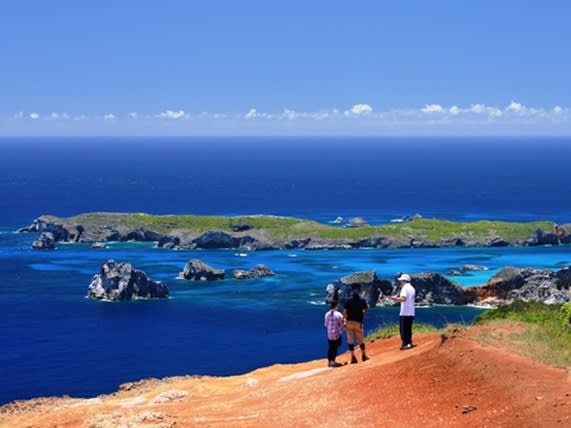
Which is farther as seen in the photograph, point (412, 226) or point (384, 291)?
point (412, 226)

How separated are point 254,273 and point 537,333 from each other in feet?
331

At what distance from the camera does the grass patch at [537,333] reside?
23.3 metres

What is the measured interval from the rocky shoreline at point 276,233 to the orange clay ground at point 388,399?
5090 inches

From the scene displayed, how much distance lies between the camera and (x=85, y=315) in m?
101

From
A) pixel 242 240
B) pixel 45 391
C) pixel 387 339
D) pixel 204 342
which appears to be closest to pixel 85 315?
pixel 204 342

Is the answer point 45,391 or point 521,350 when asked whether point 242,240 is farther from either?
point 521,350

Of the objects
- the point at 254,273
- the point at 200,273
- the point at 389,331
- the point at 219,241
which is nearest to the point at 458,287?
the point at 254,273

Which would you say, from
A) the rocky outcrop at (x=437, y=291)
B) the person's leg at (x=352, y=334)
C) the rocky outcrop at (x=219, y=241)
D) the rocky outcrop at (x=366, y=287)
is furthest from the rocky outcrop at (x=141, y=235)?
the person's leg at (x=352, y=334)

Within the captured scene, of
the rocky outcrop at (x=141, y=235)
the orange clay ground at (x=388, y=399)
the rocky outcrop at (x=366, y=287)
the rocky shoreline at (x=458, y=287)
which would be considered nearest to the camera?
the orange clay ground at (x=388, y=399)

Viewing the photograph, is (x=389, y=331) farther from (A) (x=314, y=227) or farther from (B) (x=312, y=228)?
(A) (x=314, y=227)

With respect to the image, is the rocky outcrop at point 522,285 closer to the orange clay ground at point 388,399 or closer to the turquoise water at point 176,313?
→ the turquoise water at point 176,313

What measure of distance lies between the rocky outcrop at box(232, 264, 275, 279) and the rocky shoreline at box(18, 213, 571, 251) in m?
28.8

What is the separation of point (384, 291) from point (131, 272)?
30.8m

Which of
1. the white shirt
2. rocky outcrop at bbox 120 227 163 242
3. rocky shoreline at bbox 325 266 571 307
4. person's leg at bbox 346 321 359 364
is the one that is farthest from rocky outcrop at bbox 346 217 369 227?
person's leg at bbox 346 321 359 364
